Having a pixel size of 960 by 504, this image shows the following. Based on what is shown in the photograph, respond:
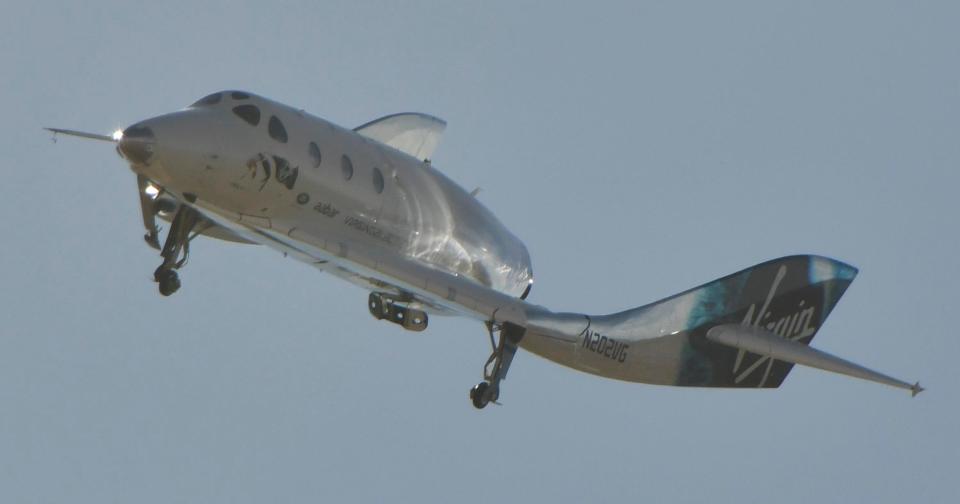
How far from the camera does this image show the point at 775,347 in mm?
49875

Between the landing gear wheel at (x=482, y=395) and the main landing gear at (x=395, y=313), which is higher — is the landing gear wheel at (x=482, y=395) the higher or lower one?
the lower one

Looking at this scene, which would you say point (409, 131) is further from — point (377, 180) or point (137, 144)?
point (137, 144)

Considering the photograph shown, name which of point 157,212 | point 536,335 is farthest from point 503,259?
point 157,212

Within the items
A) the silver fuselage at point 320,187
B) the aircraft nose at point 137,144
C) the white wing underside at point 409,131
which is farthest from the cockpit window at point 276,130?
the white wing underside at point 409,131

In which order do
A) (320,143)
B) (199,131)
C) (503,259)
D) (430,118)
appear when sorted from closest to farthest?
(199,131)
(320,143)
(503,259)
(430,118)

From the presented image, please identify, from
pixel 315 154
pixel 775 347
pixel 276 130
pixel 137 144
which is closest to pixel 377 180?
pixel 315 154

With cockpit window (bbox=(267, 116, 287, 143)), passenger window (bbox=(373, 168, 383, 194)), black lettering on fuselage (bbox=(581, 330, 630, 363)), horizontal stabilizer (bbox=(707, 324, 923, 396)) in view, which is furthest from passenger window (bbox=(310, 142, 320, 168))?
horizontal stabilizer (bbox=(707, 324, 923, 396))

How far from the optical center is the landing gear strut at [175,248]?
4831cm

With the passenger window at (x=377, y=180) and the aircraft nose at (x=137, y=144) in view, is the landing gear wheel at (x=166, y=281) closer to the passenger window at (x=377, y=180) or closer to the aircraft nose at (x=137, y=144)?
the aircraft nose at (x=137, y=144)

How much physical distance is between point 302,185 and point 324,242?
1599mm

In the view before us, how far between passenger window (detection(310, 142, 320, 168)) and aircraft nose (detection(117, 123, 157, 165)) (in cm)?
517

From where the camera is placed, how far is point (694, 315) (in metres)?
50.4

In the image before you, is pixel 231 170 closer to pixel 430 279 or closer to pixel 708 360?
pixel 430 279

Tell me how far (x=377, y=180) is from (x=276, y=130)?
4114mm
